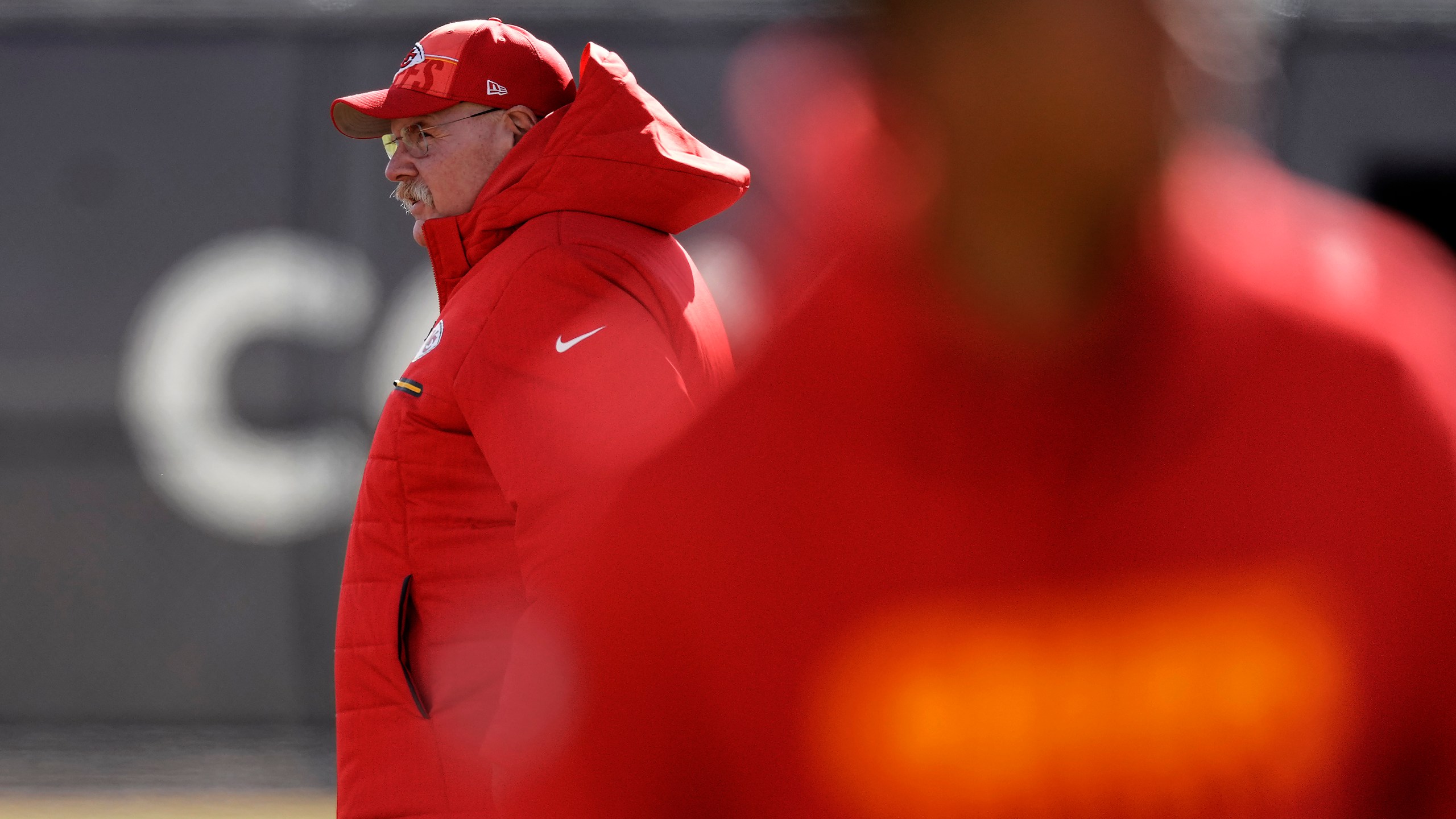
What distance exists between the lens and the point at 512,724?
2.02 feet

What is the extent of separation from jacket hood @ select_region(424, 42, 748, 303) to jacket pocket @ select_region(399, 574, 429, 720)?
0.46 m

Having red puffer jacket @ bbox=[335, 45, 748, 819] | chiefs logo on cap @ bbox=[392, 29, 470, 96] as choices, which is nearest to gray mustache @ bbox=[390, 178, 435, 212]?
chiefs logo on cap @ bbox=[392, 29, 470, 96]

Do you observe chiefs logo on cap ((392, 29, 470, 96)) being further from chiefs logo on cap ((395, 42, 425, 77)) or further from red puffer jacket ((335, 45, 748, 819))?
red puffer jacket ((335, 45, 748, 819))

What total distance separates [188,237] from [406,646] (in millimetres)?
3099

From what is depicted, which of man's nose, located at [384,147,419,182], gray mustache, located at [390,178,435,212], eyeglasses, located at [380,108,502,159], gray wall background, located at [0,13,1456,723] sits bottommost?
gray wall background, located at [0,13,1456,723]

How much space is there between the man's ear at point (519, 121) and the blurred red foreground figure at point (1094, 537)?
1.57 meters

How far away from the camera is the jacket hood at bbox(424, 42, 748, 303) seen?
184cm

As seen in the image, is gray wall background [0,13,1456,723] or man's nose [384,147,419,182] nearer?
man's nose [384,147,419,182]

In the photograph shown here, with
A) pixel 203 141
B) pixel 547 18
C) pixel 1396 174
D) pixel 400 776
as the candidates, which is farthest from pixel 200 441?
pixel 1396 174

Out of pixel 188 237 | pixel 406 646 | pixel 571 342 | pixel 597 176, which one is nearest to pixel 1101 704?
pixel 571 342

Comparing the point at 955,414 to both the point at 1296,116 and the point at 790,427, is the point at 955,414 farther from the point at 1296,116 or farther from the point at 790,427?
the point at 1296,116

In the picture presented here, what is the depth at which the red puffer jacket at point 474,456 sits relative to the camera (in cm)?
158

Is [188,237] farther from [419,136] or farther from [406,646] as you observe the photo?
[406,646]

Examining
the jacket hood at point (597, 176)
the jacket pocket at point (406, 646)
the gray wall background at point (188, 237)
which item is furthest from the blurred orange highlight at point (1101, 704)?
the gray wall background at point (188, 237)
